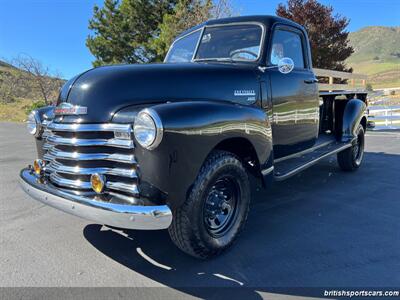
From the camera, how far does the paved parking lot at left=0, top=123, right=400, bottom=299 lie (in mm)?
2543

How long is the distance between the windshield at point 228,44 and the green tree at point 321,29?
1245 centimetres

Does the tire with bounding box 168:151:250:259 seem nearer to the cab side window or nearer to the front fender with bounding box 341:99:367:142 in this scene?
the cab side window

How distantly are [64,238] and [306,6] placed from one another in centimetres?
1516

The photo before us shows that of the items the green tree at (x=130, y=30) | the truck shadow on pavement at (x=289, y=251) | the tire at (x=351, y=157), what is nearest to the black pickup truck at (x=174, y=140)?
the truck shadow on pavement at (x=289, y=251)

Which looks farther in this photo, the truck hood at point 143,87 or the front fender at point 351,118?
the front fender at point 351,118

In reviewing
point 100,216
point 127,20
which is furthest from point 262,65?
point 127,20

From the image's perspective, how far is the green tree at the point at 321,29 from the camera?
1527cm

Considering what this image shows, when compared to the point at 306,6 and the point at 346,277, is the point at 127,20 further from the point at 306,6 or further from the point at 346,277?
the point at 346,277

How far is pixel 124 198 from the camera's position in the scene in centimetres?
244

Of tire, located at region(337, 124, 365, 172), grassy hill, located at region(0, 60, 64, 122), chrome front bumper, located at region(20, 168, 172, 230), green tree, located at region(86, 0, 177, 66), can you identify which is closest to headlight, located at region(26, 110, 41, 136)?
chrome front bumper, located at region(20, 168, 172, 230)

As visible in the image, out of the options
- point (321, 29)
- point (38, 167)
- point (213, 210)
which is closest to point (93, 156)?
point (38, 167)

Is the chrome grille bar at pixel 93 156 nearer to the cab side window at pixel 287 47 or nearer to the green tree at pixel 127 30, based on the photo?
the cab side window at pixel 287 47

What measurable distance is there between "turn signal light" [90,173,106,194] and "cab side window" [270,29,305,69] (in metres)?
2.31

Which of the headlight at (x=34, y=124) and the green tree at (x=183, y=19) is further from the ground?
the green tree at (x=183, y=19)
